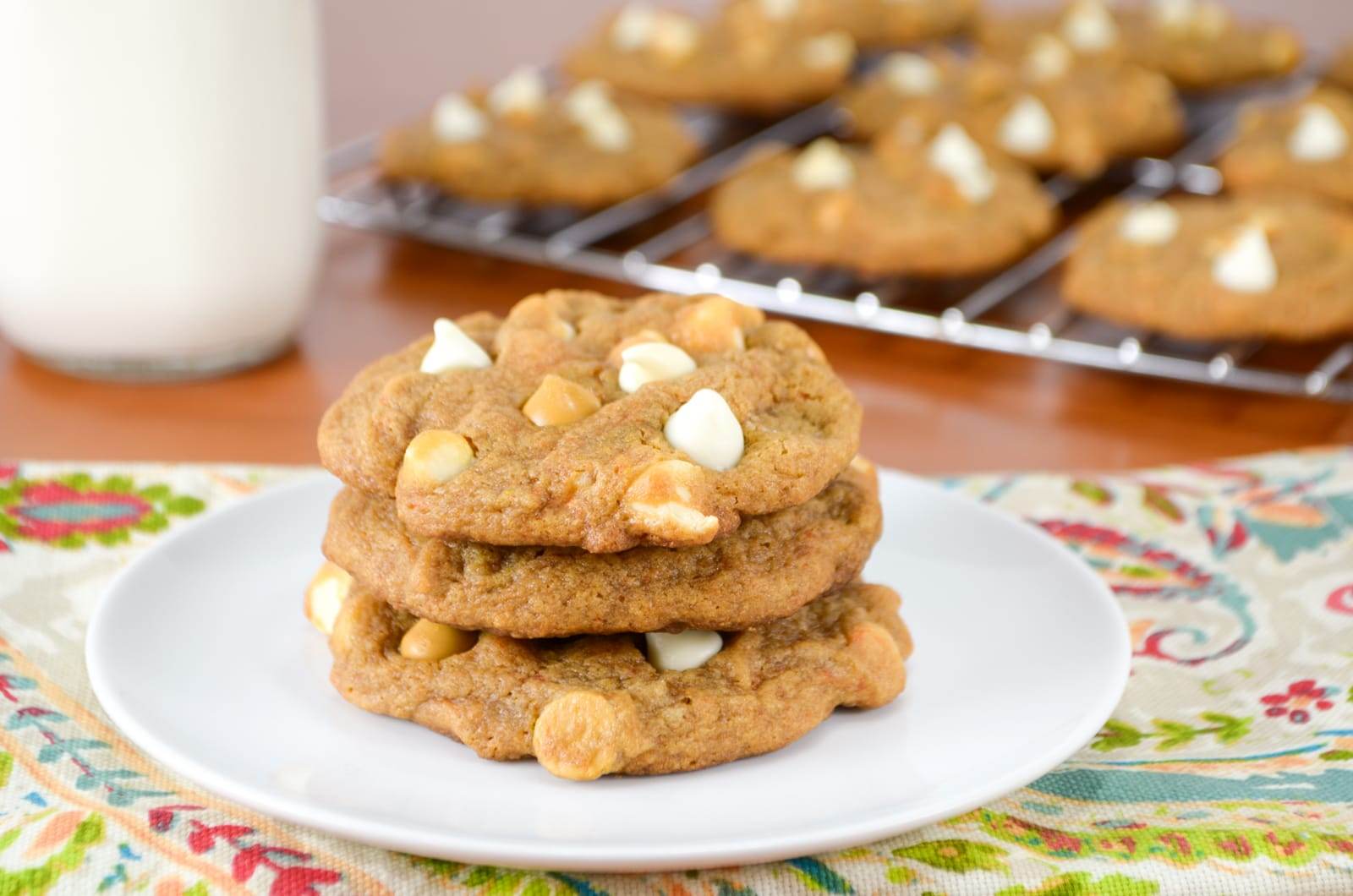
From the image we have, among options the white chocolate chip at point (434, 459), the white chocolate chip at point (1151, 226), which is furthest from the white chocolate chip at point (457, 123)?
the white chocolate chip at point (434, 459)

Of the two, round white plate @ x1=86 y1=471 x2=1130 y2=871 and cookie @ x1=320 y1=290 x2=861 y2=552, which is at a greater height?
cookie @ x1=320 y1=290 x2=861 y2=552

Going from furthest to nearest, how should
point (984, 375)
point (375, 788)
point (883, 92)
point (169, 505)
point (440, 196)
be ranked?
point (883, 92) → point (440, 196) → point (984, 375) → point (169, 505) → point (375, 788)

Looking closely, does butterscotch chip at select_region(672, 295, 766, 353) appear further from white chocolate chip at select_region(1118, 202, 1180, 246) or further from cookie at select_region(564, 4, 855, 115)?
cookie at select_region(564, 4, 855, 115)

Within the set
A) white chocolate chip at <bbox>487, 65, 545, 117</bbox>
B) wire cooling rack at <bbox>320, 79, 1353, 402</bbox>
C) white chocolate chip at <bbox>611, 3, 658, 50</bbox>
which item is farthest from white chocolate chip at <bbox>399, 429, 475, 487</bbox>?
white chocolate chip at <bbox>611, 3, 658, 50</bbox>

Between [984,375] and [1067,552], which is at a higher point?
[1067,552]

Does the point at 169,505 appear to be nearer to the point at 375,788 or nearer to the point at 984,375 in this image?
the point at 375,788

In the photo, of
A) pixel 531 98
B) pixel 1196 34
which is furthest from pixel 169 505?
pixel 1196 34
